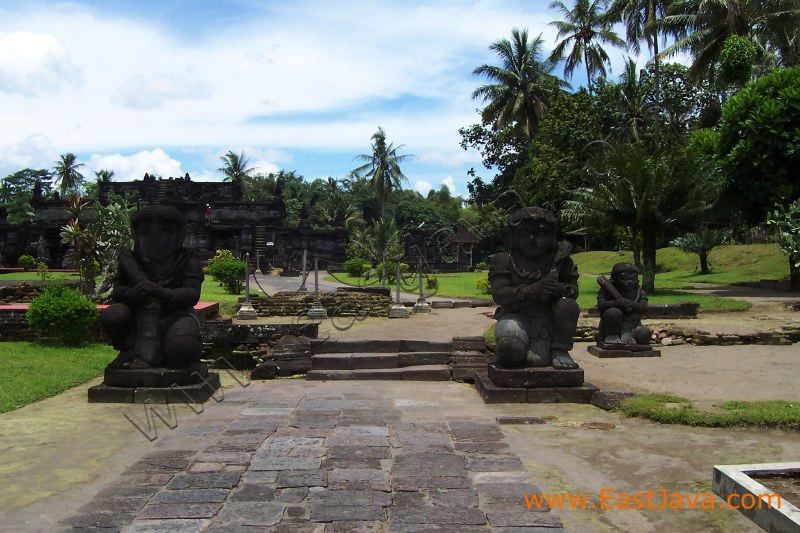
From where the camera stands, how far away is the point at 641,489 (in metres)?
3.98

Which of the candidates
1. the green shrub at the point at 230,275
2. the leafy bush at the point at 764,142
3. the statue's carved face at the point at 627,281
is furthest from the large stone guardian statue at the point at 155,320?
the leafy bush at the point at 764,142

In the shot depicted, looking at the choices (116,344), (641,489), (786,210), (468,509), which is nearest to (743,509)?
(641,489)

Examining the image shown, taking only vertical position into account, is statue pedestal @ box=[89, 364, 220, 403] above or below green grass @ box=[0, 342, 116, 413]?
above

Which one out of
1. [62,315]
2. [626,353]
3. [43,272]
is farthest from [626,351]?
[43,272]

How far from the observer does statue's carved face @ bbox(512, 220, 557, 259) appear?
270 inches

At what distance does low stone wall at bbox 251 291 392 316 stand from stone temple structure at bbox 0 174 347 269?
22.5m

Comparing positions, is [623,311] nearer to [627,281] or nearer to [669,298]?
[627,281]

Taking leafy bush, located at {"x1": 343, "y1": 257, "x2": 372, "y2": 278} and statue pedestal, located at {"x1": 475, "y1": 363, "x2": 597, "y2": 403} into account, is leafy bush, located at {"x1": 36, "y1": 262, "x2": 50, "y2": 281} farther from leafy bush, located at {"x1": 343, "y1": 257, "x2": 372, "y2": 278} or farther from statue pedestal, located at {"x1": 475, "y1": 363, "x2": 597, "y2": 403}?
statue pedestal, located at {"x1": 475, "y1": 363, "x2": 597, "y2": 403}

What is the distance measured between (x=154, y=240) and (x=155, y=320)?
88 cm

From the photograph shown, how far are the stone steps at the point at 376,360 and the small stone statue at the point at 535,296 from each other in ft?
7.68

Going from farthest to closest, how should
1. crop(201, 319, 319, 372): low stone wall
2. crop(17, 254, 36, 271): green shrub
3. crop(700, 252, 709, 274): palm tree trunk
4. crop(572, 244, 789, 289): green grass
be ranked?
crop(17, 254, 36, 271): green shrub, crop(700, 252, 709, 274): palm tree trunk, crop(572, 244, 789, 289): green grass, crop(201, 319, 319, 372): low stone wall

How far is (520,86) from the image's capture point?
40.5 metres

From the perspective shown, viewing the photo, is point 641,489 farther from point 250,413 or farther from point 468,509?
point 250,413

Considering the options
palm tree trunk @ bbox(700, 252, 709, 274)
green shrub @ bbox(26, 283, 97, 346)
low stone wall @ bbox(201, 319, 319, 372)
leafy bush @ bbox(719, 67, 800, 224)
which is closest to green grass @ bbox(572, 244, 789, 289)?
palm tree trunk @ bbox(700, 252, 709, 274)
